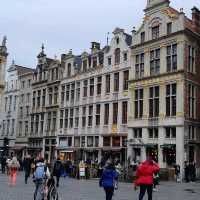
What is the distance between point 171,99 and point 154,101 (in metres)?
2.28

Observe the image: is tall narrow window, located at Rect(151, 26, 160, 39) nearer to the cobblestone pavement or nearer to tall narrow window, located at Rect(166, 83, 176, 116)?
tall narrow window, located at Rect(166, 83, 176, 116)

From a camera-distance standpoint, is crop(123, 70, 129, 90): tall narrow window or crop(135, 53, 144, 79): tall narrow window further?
crop(123, 70, 129, 90): tall narrow window

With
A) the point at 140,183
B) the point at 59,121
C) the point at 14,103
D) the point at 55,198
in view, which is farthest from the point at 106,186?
the point at 14,103

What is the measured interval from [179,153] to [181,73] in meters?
7.40

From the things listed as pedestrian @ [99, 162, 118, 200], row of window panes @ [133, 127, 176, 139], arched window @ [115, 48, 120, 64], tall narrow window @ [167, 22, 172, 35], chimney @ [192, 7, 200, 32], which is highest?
chimney @ [192, 7, 200, 32]

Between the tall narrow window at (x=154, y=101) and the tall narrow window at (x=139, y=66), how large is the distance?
246 centimetres

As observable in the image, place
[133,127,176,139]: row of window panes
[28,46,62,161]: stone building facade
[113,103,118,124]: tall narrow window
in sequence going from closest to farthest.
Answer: [133,127,176,139]: row of window panes < [113,103,118,124]: tall narrow window < [28,46,62,161]: stone building facade

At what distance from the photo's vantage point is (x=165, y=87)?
134 ft

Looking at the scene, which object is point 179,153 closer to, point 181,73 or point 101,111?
point 181,73

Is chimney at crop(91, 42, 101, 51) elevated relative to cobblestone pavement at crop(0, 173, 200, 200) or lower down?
elevated

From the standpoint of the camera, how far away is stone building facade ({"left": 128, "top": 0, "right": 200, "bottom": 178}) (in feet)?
129

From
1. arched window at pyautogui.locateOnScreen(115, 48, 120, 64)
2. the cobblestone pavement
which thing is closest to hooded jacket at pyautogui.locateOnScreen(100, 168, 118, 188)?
the cobblestone pavement

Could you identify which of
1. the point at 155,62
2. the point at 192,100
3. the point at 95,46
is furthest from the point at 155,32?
the point at 95,46

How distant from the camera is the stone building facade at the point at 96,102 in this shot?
152 ft
